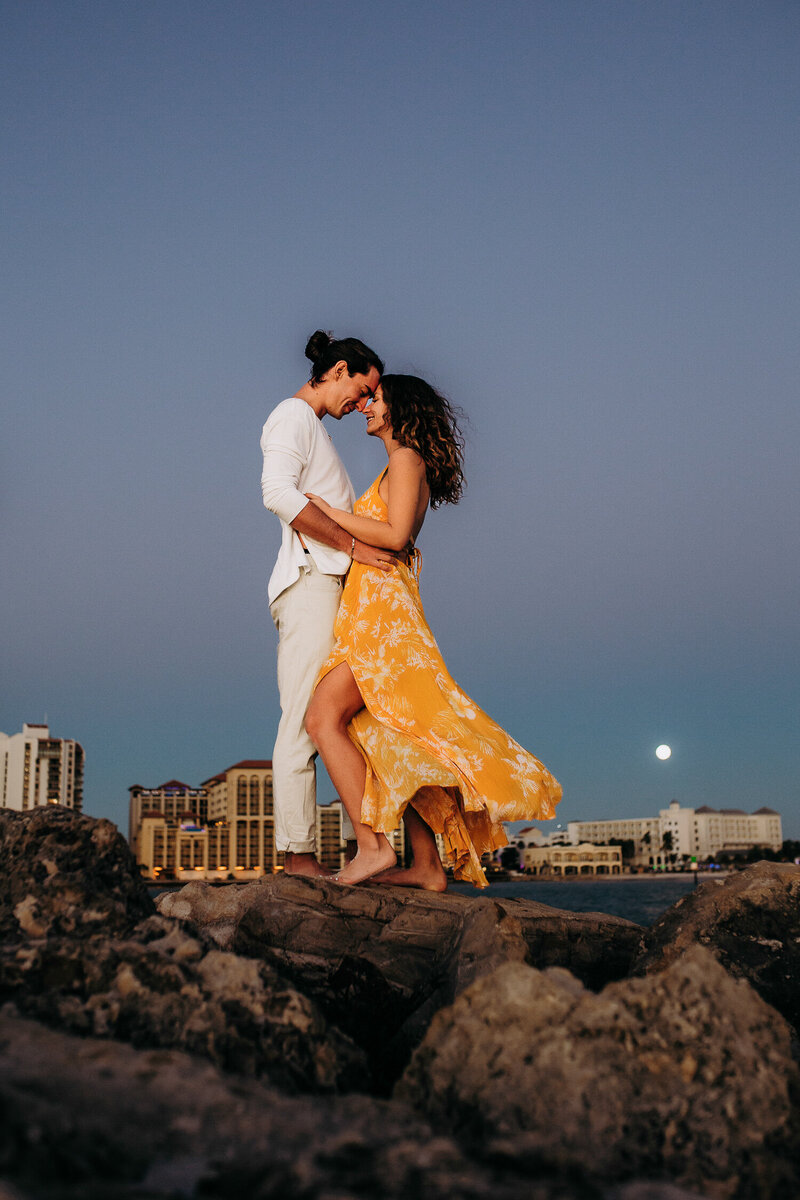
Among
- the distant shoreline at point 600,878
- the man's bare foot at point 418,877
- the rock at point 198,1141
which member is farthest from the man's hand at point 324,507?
the distant shoreline at point 600,878

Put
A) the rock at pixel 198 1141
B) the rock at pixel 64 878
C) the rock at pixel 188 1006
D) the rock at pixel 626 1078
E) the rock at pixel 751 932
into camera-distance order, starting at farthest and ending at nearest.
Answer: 1. the rock at pixel 751 932
2. the rock at pixel 64 878
3. the rock at pixel 188 1006
4. the rock at pixel 626 1078
5. the rock at pixel 198 1141

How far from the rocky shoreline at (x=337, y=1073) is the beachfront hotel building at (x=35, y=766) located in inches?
3292

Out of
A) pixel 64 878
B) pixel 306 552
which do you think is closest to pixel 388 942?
pixel 64 878

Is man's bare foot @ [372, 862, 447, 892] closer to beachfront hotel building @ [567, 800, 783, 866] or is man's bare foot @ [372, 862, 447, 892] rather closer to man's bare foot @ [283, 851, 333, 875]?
man's bare foot @ [283, 851, 333, 875]

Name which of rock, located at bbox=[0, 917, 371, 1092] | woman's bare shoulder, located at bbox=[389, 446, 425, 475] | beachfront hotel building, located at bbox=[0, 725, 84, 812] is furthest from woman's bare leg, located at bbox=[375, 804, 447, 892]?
beachfront hotel building, located at bbox=[0, 725, 84, 812]

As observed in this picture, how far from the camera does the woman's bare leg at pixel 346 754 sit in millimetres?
4934

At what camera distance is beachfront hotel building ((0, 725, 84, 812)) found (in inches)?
3297

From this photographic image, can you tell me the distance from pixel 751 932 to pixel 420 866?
1.70 metres

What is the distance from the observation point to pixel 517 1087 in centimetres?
198

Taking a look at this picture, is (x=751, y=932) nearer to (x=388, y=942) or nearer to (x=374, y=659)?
(x=388, y=942)

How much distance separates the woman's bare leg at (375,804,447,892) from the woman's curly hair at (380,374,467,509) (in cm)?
197

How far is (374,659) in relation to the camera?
16.8 ft

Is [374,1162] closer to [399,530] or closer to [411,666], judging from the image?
[411,666]

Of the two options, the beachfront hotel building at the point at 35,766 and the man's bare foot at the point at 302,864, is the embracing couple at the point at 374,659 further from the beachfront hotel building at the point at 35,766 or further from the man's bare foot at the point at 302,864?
the beachfront hotel building at the point at 35,766
